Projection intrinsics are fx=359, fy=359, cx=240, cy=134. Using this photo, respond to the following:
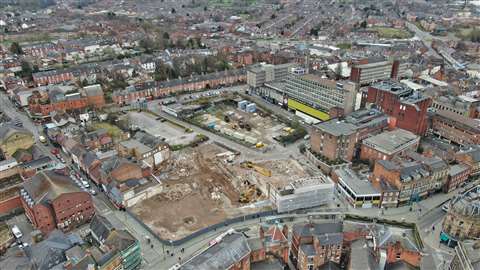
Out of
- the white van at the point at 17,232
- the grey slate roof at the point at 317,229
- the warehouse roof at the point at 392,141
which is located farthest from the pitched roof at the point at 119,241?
the warehouse roof at the point at 392,141

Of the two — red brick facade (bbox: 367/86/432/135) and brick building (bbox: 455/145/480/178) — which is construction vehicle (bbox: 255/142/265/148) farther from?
brick building (bbox: 455/145/480/178)

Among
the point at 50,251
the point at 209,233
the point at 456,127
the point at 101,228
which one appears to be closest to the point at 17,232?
the point at 50,251

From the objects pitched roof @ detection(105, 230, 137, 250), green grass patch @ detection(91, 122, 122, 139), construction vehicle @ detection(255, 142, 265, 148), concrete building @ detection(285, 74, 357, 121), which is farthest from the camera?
concrete building @ detection(285, 74, 357, 121)

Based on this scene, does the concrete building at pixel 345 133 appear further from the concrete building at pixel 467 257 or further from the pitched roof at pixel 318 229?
the concrete building at pixel 467 257

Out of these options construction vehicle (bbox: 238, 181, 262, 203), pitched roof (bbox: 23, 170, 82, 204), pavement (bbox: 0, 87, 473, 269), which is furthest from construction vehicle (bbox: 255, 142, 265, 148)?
pitched roof (bbox: 23, 170, 82, 204)

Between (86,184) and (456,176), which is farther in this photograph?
(86,184)

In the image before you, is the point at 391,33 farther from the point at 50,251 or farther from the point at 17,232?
the point at 50,251
